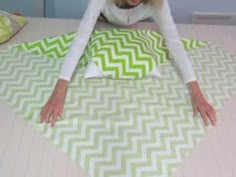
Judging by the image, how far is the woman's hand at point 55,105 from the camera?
44.3 inches

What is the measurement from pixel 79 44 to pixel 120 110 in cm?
27

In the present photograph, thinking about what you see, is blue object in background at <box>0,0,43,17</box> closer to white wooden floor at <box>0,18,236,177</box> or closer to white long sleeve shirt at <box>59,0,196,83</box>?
white long sleeve shirt at <box>59,0,196,83</box>

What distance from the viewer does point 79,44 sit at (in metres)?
1.24

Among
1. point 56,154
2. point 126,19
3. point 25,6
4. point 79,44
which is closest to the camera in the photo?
point 56,154

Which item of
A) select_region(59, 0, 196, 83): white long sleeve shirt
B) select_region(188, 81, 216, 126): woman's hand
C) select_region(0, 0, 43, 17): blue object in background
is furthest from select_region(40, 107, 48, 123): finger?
select_region(0, 0, 43, 17): blue object in background

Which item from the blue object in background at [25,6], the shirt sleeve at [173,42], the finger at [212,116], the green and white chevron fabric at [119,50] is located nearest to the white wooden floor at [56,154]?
the finger at [212,116]

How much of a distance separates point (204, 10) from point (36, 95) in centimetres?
103

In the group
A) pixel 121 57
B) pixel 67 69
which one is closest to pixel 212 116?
pixel 121 57

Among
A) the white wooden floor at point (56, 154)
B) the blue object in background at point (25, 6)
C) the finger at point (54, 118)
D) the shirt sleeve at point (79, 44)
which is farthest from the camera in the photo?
the blue object in background at point (25, 6)

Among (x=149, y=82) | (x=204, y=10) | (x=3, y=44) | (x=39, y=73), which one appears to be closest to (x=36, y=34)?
(x=3, y=44)

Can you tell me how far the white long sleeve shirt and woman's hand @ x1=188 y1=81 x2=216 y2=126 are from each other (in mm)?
65

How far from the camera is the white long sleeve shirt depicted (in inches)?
48.8

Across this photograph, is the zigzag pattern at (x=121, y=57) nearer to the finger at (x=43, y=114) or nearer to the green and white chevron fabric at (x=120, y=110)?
the green and white chevron fabric at (x=120, y=110)

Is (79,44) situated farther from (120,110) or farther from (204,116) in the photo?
(204,116)
